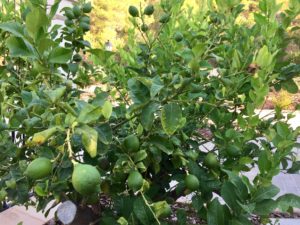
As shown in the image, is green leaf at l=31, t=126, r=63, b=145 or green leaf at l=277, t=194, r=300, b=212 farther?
green leaf at l=277, t=194, r=300, b=212

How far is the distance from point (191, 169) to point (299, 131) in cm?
32

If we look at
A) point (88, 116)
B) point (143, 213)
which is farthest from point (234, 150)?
point (88, 116)

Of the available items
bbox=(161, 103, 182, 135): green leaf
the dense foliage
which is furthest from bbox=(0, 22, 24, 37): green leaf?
bbox=(161, 103, 182, 135): green leaf

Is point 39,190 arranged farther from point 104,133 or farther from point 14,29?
point 14,29

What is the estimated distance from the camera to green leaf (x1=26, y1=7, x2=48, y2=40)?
2.57ft

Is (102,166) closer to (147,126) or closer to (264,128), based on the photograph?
(147,126)

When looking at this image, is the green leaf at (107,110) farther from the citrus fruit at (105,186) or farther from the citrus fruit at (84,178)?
the citrus fruit at (105,186)

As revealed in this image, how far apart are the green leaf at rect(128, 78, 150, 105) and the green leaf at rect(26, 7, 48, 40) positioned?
0.22 metres

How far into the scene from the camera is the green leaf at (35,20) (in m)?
0.78

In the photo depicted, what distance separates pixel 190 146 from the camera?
133cm

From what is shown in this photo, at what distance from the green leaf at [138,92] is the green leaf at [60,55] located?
146 millimetres

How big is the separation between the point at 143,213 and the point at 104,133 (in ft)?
0.88

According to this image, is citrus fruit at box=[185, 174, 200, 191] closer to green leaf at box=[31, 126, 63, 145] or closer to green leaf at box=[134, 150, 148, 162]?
green leaf at box=[134, 150, 148, 162]

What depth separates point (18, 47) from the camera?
2.77 ft
